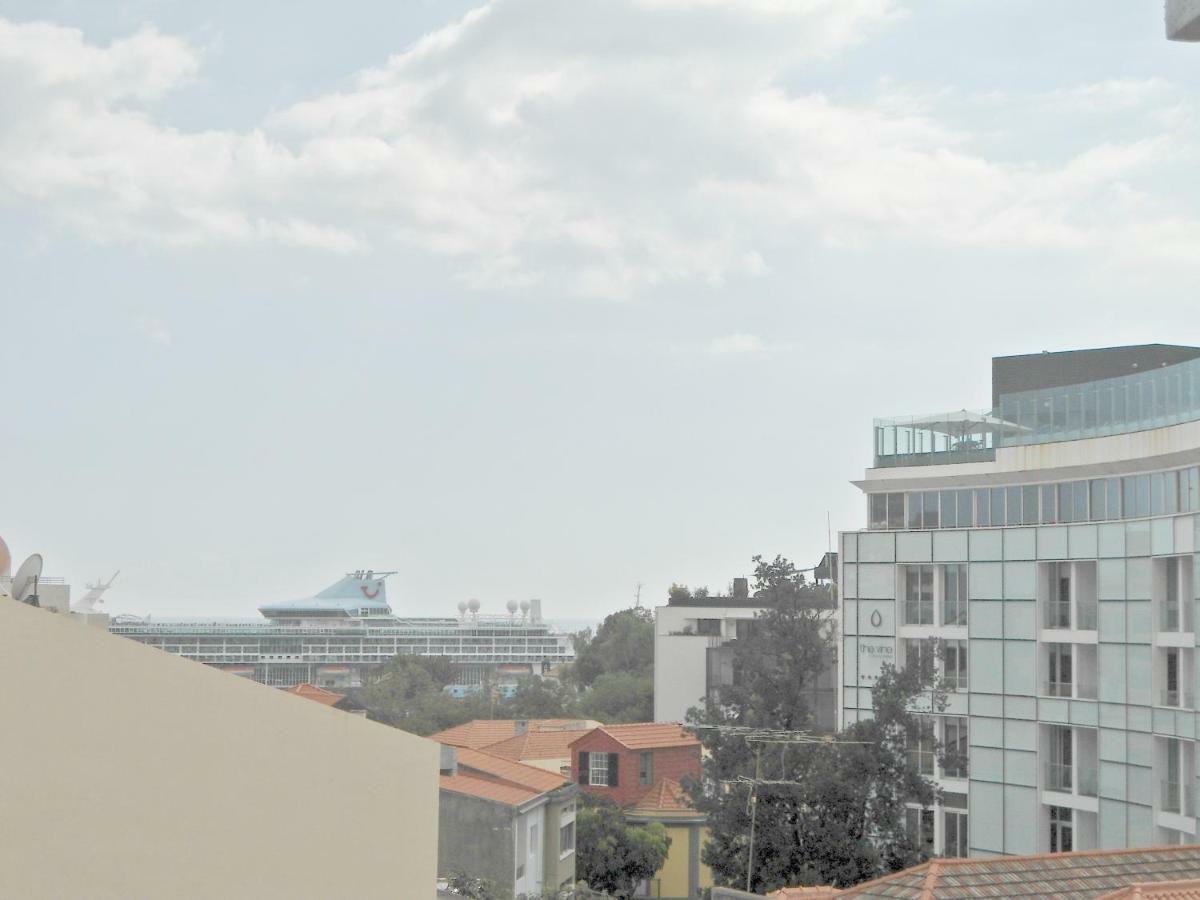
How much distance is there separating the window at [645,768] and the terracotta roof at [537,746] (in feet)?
10.4

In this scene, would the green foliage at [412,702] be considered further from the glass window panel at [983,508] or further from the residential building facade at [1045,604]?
the glass window panel at [983,508]

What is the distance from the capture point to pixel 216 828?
7559mm

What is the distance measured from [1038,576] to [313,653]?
4841 inches

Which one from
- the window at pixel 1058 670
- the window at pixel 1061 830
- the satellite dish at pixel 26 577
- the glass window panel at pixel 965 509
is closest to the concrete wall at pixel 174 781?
the satellite dish at pixel 26 577

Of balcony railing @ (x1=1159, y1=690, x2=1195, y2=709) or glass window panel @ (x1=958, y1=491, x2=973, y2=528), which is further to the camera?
glass window panel @ (x1=958, y1=491, x2=973, y2=528)

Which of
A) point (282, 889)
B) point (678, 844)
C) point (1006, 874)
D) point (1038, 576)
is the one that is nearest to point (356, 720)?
point (282, 889)

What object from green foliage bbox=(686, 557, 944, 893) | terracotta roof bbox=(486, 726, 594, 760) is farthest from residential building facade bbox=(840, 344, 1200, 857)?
terracotta roof bbox=(486, 726, 594, 760)

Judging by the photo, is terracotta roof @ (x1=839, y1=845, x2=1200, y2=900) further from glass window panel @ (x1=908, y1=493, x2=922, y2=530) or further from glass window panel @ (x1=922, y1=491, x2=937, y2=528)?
glass window panel @ (x1=908, y1=493, x2=922, y2=530)

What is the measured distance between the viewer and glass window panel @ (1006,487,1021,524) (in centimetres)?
3800

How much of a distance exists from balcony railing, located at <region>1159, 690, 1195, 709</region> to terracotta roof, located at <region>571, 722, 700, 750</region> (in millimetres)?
16434

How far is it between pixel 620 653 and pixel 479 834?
7926 cm

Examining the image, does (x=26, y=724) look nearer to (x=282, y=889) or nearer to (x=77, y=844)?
(x=77, y=844)

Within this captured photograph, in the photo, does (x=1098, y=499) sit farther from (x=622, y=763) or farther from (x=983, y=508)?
(x=622, y=763)

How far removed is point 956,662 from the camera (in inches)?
1515
